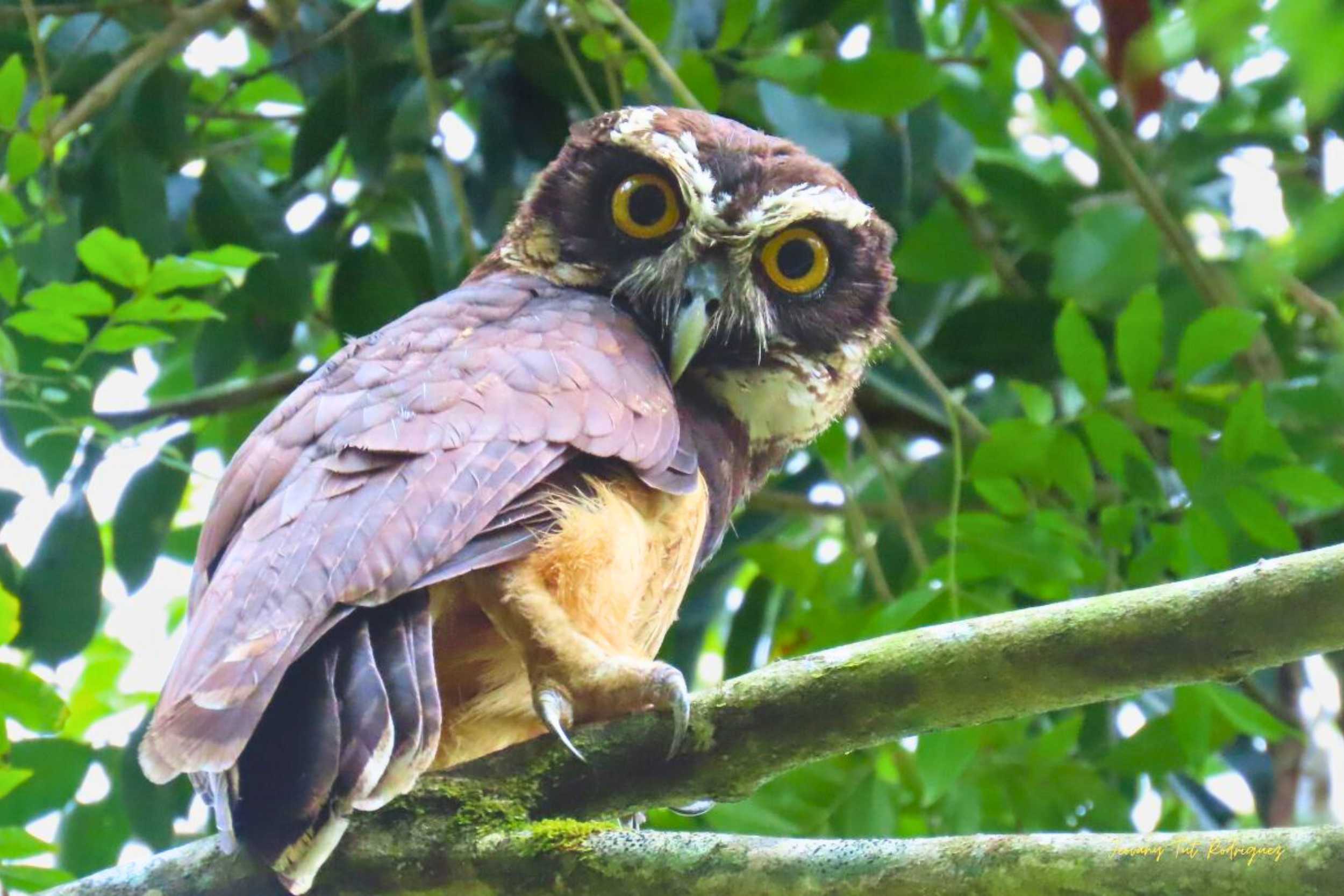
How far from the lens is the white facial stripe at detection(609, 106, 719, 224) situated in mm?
3332

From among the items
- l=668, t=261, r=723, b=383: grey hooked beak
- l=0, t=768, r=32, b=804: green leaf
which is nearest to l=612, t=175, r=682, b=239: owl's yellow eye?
l=668, t=261, r=723, b=383: grey hooked beak

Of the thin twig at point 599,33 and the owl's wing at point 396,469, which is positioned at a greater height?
the thin twig at point 599,33

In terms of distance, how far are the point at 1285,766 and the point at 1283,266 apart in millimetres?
3086

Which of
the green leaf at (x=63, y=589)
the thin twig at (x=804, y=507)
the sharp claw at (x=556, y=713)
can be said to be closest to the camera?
the sharp claw at (x=556, y=713)

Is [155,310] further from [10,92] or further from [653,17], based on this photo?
[653,17]

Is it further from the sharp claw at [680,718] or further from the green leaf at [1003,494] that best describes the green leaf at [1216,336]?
the sharp claw at [680,718]

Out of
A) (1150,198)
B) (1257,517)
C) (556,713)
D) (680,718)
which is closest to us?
(680,718)

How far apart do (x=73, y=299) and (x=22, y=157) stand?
0.46 metres

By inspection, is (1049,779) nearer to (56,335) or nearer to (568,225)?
(568,225)

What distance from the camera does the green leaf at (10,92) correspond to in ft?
11.4

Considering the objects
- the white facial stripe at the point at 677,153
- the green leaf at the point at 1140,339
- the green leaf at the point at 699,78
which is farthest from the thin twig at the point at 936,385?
the green leaf at the point at 699,78

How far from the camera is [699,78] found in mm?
4008

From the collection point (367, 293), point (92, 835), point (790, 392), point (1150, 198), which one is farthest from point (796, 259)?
point (92, 835)

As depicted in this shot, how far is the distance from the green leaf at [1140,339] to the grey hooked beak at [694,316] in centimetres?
97
